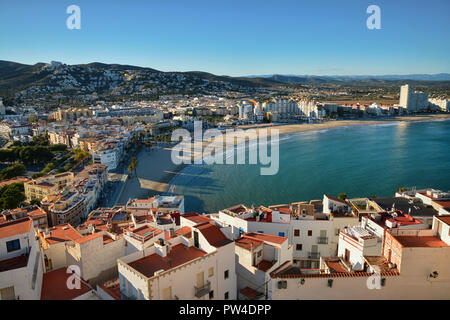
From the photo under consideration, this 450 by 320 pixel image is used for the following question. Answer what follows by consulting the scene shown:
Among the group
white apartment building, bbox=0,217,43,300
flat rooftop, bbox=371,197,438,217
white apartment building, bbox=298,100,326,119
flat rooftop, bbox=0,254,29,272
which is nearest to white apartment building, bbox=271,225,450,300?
white apartment building, bbox=0,217,43,300

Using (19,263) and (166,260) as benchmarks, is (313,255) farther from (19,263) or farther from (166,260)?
(19,263)

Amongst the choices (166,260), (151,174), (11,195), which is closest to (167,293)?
(166,260)

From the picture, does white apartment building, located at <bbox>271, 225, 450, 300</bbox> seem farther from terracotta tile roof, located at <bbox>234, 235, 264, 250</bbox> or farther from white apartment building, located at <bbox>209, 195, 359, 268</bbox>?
white apartment building, located at <bbox>209, 195, 359, 268</bbox>

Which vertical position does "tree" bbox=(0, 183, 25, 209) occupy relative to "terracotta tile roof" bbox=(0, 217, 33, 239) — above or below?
below

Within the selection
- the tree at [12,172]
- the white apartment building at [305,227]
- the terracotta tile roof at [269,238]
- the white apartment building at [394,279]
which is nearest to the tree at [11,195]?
the tree at [12,172]

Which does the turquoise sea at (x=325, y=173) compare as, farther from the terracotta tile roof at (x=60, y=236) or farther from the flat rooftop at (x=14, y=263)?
the flat rooftop at (x=14, y=263)
